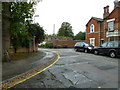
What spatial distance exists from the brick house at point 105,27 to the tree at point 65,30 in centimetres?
4296

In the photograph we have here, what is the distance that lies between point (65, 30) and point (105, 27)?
162 ft

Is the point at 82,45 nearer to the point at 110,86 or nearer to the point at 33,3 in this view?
the point at 33,3

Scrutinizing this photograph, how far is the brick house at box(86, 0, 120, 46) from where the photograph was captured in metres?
18.8

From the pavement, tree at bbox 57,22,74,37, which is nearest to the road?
the pavement

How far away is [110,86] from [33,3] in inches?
342

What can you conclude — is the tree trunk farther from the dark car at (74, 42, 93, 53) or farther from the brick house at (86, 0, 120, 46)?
the brick house at (86, 0, 120, 46)

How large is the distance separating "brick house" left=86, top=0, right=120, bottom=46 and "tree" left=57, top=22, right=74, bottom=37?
42959 millimetres

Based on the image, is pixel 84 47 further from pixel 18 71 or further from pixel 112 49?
pixel 18 71

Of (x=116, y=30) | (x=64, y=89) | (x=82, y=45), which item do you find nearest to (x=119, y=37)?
(x=116, y=30)

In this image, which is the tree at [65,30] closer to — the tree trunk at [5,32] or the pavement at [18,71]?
the tree trunk at [5,32]

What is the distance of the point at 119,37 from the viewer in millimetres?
18469

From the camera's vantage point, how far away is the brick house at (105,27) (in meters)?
18.8

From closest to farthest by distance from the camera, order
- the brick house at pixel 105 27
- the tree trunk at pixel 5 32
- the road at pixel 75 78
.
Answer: the road at pixel 75 78 < the tree trunk at pixel 5 32 < the brick house at pixel 105 27

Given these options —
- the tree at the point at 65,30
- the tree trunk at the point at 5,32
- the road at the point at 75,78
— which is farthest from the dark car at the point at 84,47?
the tree at the point at 65,30
